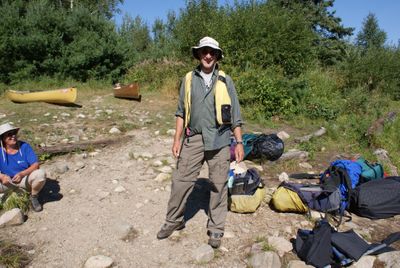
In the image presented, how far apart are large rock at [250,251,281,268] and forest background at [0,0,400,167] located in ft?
21.4

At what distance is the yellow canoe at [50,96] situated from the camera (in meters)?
9.80

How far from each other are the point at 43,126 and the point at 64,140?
1163 mm

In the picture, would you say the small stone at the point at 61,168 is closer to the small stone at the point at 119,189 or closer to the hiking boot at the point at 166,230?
the small stone at the point at 119,189

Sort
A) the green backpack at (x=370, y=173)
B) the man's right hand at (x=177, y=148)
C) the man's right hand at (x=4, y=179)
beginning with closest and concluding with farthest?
the man's right hand at (x=177, y=148) < the man's right hand at (x=4, y=179) < the green backpack at (x=370, y=173)

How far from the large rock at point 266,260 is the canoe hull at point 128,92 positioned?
8.52 meters

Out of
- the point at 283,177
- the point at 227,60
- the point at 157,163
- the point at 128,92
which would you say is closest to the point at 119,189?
the point at 157,163

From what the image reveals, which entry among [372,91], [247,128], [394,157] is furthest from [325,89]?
[394,157]

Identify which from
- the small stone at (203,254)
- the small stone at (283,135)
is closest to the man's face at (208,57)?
the small stone at (203,254)

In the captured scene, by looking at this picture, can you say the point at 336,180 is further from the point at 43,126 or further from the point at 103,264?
the point at 43,126

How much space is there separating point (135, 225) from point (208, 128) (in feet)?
5.21

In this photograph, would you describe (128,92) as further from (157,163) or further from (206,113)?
(206,113)

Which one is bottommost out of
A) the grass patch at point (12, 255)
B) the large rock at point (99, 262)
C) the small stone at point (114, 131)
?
the grass patch at point (12, 255)

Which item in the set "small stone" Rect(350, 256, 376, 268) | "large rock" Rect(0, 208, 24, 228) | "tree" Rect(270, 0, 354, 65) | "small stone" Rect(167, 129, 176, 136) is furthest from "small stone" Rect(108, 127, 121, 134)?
"tree" Rect(270, 0, 354, 65)

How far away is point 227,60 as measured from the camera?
1205 cm
